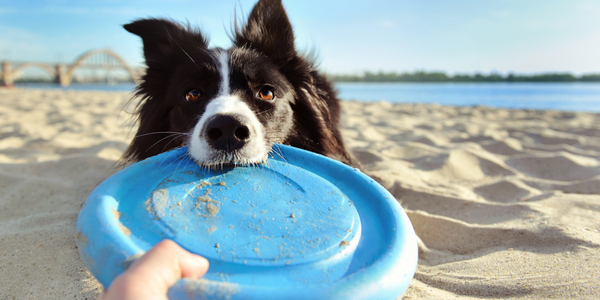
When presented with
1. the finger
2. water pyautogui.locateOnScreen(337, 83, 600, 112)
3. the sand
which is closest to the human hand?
the finger

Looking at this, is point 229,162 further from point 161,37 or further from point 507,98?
point 507,98

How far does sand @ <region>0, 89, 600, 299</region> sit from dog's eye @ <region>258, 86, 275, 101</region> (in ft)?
3.99

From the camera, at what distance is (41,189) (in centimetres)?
293

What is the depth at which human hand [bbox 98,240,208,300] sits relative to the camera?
1021 millimetres

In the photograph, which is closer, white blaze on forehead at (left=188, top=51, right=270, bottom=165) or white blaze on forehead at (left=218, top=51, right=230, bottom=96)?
white blaze on forehead at (left=188, top=51, right=270, bottom=165)

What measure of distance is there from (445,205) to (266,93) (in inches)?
66.4

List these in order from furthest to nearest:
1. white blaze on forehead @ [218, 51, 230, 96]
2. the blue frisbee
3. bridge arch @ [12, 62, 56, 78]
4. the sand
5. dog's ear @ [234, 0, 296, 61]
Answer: bridge arch @ [12, 62, 56, 78], dog's ear @ [234, 0, 296, 61], white blaze on forehead @ [218, 51, 230, 96], the sand, the blue frisbee

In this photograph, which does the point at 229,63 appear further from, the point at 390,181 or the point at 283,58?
the point at 390,181

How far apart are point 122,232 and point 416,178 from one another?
2.87 metres

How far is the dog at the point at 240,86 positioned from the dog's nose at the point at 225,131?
0.18 m

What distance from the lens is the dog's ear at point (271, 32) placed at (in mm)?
2988

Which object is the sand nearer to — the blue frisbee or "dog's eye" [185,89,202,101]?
the blue frisbee

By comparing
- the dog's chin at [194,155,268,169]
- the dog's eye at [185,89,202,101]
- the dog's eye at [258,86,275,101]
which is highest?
the dog's eye at [258,86,275,101]

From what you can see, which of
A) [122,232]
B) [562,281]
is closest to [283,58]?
[122,232]
